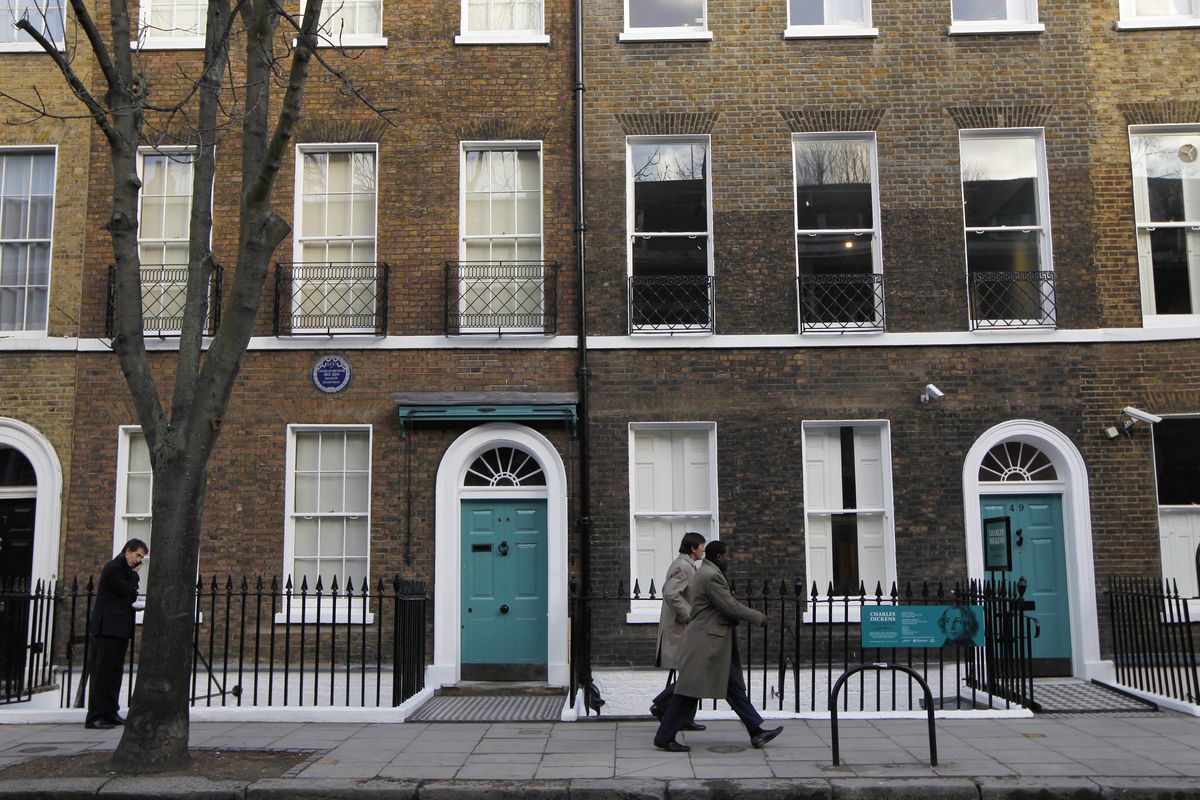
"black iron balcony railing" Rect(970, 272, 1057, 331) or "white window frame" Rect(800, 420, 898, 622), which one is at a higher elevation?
"black iron balcony railing" Rect(970, 272, 1057, 331)

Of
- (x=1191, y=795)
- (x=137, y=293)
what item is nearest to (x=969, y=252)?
A: (x=1191, y=795)

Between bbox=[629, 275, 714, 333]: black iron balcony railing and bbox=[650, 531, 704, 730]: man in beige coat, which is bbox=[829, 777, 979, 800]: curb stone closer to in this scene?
bbox=[650, 531, 704, 730]: man in beige coat

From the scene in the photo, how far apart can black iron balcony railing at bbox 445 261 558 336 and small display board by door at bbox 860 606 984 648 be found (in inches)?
225

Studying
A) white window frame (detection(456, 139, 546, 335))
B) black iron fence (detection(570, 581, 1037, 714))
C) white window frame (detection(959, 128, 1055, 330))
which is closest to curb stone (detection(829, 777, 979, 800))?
black iron fence (detection(570, 581, 1037, 714))

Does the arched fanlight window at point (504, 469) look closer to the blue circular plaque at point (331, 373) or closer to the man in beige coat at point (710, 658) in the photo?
the blue circular plaque at point (331, 373)

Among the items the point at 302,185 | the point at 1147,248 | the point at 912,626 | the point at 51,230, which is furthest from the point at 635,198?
the point at 51,230

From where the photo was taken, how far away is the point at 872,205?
14.5 metres

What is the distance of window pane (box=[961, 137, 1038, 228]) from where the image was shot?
14523 millimetres

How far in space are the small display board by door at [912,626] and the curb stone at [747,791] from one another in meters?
2.70

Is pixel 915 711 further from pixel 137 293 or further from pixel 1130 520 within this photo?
pixel 137 293

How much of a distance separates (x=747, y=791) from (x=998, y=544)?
15.7ft

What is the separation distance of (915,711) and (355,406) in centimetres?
755

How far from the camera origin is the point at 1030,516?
45.7 feet

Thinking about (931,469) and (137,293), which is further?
(931,469)
